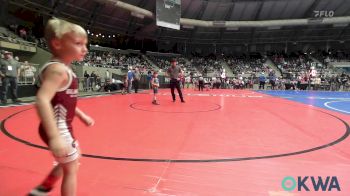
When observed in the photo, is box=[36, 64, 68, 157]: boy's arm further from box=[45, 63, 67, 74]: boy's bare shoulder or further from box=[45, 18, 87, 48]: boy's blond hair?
Result: box=[45, 18, 87, 48]: boy's blond hair

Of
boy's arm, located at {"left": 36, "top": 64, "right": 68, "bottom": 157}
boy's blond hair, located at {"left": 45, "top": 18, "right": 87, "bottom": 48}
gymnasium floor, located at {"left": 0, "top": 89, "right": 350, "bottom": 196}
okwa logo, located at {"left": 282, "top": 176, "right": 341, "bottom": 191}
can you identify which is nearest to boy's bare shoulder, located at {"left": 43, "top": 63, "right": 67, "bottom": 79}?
boy's arm, located at {"left": 36, "top": 64, "right": 68, "bottom": 157}

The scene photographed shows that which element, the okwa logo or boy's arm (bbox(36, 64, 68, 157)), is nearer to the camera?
boy's arm (bbox(36, 64, 68, 157))

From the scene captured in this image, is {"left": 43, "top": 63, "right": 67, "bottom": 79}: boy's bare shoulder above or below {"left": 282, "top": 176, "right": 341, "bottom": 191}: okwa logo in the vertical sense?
above

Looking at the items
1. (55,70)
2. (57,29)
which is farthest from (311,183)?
(57,29)

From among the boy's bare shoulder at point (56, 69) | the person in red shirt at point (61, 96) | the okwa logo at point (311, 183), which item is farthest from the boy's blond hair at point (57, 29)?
the okwa logo at point (311, 183)

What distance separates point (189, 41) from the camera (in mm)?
38344

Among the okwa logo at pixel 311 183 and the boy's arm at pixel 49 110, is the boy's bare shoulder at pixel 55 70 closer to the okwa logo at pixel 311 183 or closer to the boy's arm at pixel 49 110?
the boy's arm at pixel 49 110

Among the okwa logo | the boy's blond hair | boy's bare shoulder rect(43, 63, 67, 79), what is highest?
the boy's blond hair

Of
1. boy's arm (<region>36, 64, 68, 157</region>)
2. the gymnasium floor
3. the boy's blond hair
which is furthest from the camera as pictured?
the gymnasium floor

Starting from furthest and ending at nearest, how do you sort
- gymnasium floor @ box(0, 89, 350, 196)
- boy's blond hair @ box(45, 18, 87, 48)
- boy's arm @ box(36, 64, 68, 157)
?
gymnasium floor @ box(0, 89, 350, 196) < boy's blond hair @ box(45, 18, 87, 48) < boy's arm @ box(36, 64, 68, 157)

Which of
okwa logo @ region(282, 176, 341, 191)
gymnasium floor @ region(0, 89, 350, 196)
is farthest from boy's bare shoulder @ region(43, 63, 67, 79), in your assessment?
okwa logo @ region(282, 176, 341, 191)

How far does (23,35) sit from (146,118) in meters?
18.0

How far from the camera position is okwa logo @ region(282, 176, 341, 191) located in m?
2.73

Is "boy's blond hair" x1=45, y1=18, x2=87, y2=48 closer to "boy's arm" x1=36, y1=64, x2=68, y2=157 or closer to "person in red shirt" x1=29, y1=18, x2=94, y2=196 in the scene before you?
"person in red shirt" x1=29, y1=18, x2=94, y2=196
